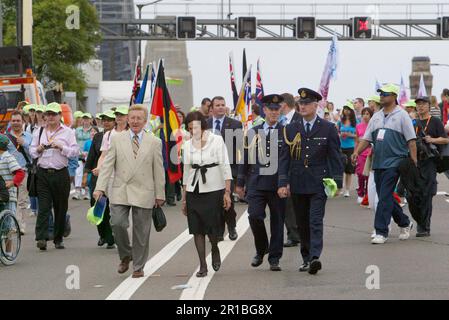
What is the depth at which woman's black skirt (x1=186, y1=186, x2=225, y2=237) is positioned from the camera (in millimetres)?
12539

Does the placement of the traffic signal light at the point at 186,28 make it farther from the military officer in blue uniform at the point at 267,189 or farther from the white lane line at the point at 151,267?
the military officer in blue uniform at the point at 267,189

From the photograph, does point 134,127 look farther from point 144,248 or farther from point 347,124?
point 347,124

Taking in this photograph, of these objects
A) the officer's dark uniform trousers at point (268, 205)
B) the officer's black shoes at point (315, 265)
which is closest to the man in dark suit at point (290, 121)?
the officer's dark uniform trousers at point (268, 205)

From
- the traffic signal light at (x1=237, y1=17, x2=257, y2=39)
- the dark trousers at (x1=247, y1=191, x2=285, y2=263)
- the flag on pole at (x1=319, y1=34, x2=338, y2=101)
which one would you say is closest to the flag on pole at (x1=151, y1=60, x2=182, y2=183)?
the flag on pole at (x1=319, y1=34, x2=338, y2=101)

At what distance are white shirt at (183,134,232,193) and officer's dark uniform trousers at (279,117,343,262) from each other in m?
0.59

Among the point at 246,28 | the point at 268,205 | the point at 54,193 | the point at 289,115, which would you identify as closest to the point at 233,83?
the point at 54,193

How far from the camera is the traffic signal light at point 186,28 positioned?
59531 mm

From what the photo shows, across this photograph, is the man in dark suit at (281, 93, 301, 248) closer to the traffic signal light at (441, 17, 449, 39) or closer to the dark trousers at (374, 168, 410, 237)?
the dark trousers at (374, 168, 410, 237)

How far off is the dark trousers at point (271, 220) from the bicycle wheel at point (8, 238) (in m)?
2.87

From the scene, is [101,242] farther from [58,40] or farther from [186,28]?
[58,40]

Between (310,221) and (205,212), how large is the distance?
1068 mm

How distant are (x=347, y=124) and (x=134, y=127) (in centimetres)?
1225
